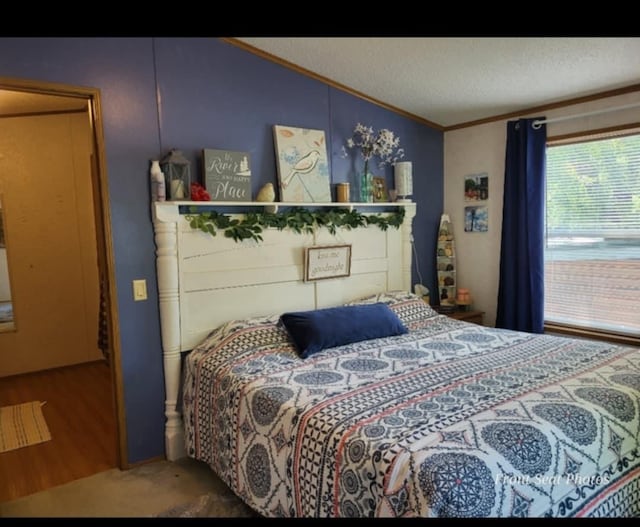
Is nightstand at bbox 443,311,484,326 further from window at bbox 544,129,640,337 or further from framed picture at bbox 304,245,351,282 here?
framed picture at bbox 304,245,351,282

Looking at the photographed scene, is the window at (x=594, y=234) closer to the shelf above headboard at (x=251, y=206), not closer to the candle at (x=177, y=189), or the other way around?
the shelf above headboard at (x=251, y=206)

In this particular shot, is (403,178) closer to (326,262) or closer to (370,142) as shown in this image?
(370,142)

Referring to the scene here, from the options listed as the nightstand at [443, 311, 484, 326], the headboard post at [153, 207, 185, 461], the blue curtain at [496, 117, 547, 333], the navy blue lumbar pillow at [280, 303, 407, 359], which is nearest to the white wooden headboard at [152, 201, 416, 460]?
the headboard post at [153, 207, 185, 461]

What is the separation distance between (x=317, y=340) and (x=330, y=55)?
1.73 metres

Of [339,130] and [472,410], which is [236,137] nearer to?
[339,130]

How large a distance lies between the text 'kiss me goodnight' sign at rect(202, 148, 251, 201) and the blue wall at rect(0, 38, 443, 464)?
9 centimetres

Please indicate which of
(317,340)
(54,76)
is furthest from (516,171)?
(54,76)

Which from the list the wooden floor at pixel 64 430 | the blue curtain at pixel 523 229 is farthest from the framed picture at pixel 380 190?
the wooden floor at pixel 64 430

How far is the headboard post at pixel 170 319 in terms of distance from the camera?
249 cm

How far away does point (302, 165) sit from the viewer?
9.95 feet

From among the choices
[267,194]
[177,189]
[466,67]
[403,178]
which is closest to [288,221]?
[267,194]

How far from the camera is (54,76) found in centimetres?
222

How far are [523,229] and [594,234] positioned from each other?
1.48 ft

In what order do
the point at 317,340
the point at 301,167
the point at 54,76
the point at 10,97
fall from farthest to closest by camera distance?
the point at 10,97 < the point at 301,167 < the point at 317,340 < the point at 54,76
